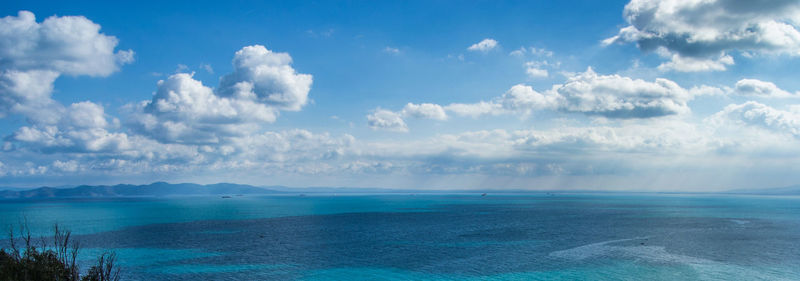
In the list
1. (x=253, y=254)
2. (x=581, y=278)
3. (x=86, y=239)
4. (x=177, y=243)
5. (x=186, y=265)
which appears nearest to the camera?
(x=581, y=278)

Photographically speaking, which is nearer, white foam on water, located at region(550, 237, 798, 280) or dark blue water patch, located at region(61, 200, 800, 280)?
white foam on water, located at region(550, 237, 798, 280)

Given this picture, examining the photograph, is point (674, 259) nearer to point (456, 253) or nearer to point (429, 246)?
point (456, 253)

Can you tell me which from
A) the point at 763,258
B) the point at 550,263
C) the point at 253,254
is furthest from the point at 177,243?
the point at 763,258

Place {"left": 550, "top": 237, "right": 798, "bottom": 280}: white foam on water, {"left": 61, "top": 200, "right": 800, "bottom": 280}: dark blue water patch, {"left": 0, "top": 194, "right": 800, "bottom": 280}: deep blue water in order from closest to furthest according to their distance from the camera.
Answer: {"left": 550, "top": 237, "right": 798, "bottom": 280}: white foam on water → {"left": 0, "top": 194, "right": 800, "bottom": 280}: deep blue water → {"left": 61, "top": 200, "right": 800, "bottom": 280}: dark blue water patch

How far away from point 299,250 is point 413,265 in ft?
67.8

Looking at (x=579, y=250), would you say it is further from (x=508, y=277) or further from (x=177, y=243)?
(x=177, y=243)

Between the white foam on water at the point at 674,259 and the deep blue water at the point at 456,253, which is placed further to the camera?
the deep blue water at the point at 456,253

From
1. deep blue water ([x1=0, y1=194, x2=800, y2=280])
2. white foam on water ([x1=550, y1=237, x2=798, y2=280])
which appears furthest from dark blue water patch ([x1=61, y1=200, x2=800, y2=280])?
white foam on water ([x1=550, y1=237, x2=798, y2=280])

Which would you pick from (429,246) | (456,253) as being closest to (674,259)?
(456,253)

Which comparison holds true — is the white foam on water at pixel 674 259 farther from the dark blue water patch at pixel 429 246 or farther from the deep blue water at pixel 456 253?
the dark blue water patch at pixel 429 246

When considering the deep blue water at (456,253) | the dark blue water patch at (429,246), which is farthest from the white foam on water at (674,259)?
the dark blue water patch at (429,246)

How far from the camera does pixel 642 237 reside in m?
80.7

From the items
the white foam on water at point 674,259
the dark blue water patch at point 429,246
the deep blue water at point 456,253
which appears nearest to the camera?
the white foam on water at point 674,259

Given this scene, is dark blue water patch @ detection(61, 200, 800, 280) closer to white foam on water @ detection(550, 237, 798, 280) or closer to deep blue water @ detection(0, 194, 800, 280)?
deep blue water @ detection(0, 194, 800, 280)
